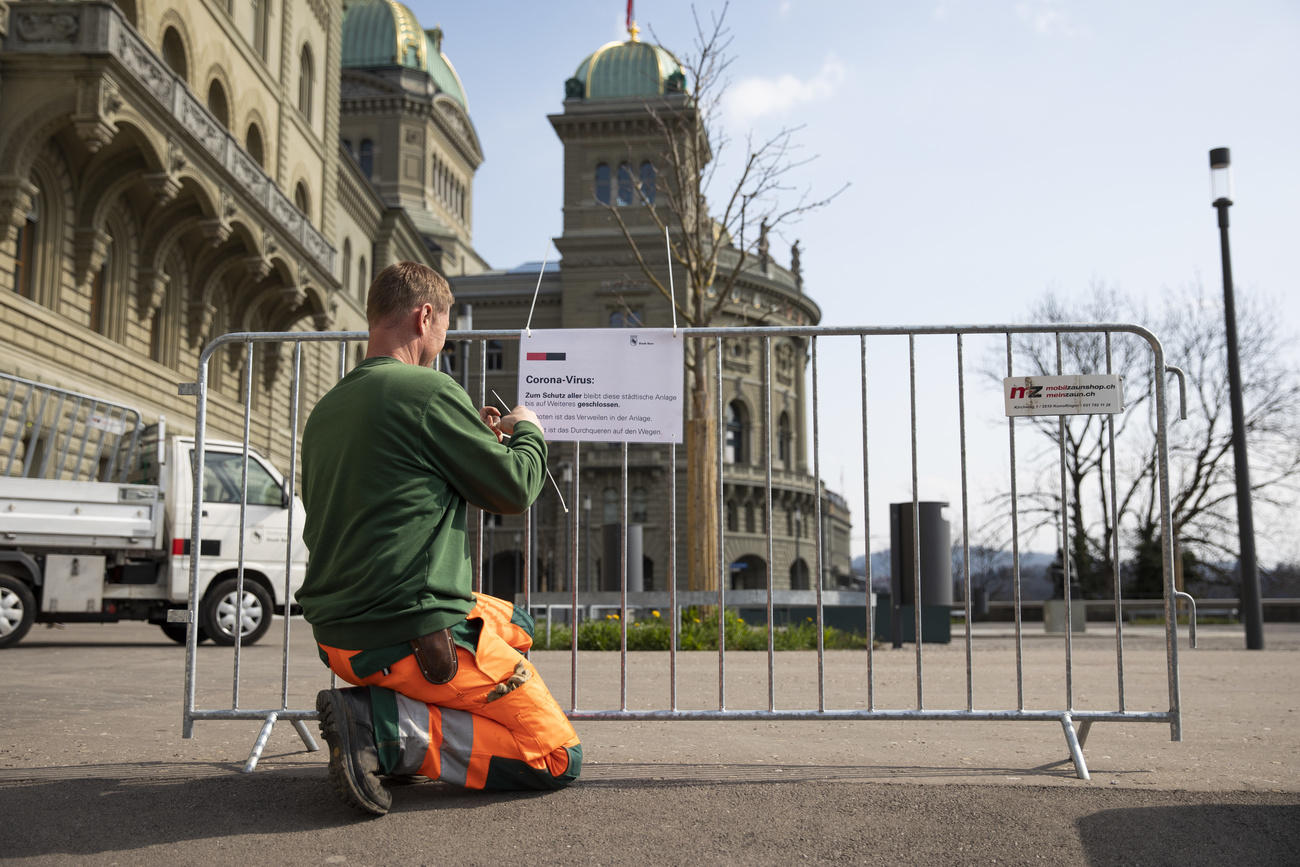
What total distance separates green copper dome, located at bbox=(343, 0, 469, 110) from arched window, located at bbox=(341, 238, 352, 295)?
3019 cm

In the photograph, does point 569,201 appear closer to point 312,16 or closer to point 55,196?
point 312,16

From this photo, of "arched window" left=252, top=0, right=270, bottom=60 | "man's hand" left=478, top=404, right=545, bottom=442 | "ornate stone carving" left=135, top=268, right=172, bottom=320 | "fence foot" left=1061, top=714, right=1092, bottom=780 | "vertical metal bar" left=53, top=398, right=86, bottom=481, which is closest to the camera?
"man's hand" left=478, top=404, right=545, bottom=442

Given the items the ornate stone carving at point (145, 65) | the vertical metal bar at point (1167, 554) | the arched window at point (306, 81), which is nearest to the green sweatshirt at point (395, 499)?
the vertical metal bar at point (1167, 554)

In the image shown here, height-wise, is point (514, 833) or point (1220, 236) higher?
point (1220, 236)

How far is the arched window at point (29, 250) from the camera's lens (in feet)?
68.5

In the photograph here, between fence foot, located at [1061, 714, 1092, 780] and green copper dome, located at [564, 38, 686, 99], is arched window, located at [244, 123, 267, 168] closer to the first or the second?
fence foot, located at [1061, 714, 1092, 780]

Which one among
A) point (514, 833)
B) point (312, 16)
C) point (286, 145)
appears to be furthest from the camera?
point (312, 16)

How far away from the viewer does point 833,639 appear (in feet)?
45.5

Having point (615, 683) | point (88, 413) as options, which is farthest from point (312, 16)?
point (615, 683)

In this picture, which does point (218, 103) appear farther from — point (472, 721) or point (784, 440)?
point (784, 440)

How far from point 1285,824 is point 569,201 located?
62096 mm

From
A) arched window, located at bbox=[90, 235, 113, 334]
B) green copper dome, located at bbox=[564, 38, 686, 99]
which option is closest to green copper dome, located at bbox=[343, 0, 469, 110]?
green copper dome, located at bbox=[564, 38, 686, 99]

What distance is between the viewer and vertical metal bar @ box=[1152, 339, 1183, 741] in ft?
15.1

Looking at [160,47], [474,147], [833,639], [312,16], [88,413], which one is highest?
[474,147]
